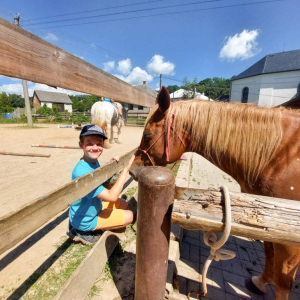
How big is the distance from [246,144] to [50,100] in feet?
187

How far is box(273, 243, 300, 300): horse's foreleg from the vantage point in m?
1.32

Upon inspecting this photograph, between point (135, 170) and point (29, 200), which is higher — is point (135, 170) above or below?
above

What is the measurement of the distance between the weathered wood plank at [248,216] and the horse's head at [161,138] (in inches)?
34.1

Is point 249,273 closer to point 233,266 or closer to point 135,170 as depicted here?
point 233,266

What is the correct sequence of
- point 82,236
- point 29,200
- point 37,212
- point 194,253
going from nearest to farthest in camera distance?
point 37,212, point 82,236, point 194,253, point 29,200

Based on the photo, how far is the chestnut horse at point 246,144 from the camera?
136 centimetres

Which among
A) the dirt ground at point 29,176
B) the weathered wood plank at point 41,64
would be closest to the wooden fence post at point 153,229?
the weathered wood plank at point 41,64

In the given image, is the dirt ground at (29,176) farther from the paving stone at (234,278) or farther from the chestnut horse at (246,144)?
the paving stone at (234,278)

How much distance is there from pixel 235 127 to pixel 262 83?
1378 inches

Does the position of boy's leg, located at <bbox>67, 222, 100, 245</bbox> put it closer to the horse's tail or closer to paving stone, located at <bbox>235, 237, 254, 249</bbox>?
paving stone, located at <bbox>235, 237, 254, 249</bbox>

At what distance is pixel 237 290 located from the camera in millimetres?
1853

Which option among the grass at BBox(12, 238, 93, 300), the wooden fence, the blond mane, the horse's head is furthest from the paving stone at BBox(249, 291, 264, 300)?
the wooden fence

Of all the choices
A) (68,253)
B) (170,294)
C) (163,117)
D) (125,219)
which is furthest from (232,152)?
(68,253)

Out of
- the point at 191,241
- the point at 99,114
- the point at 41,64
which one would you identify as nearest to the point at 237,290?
the point at 191,241
